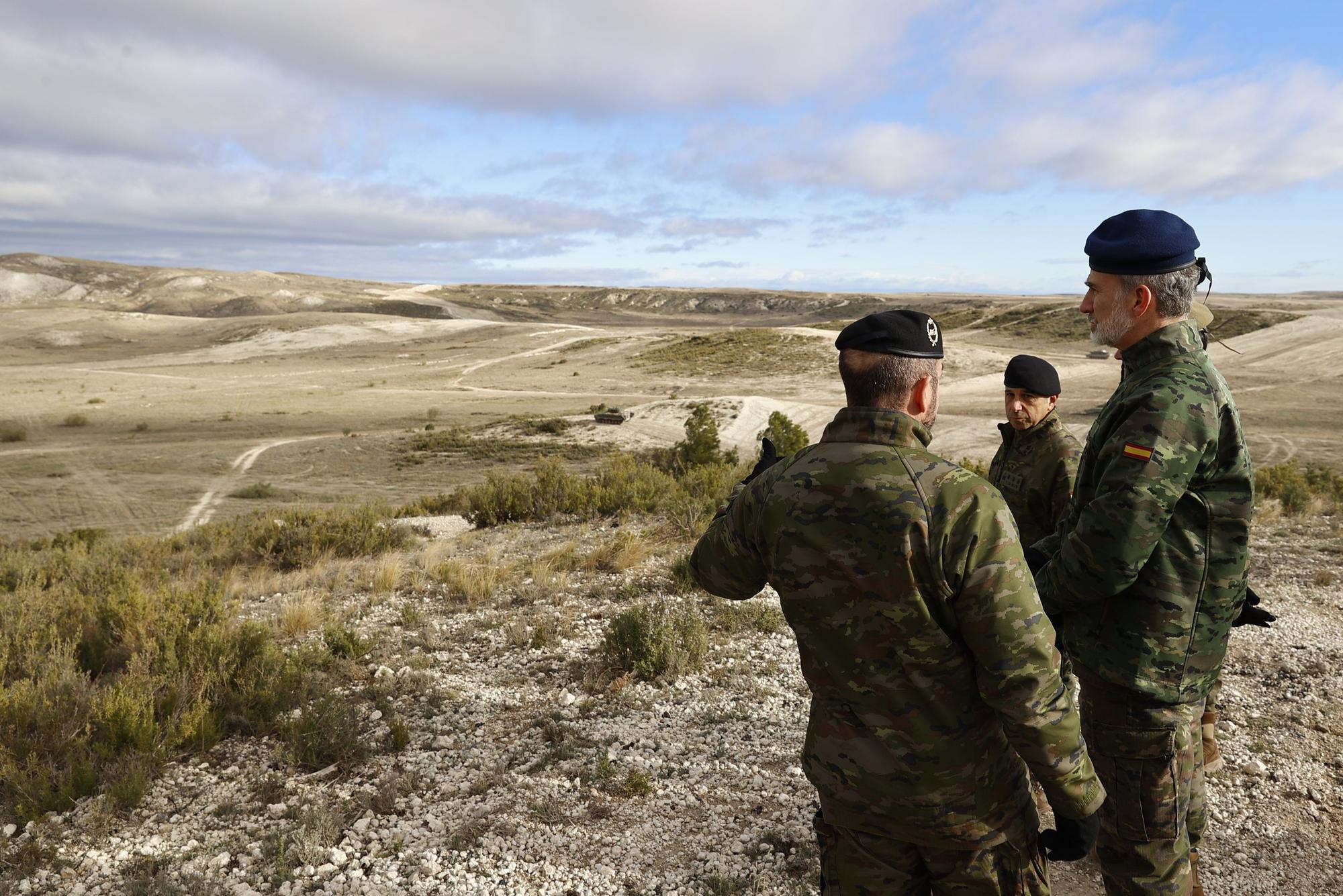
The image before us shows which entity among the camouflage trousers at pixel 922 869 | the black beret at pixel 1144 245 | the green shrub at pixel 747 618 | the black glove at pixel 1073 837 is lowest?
the green shrub at pixel 747 618

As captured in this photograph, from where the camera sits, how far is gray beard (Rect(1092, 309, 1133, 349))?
7.50ft

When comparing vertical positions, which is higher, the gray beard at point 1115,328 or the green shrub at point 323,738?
the gray beard at point 1115,328

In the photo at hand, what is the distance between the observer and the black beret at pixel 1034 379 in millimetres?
3607

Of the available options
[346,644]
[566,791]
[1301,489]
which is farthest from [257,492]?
[1301,489]

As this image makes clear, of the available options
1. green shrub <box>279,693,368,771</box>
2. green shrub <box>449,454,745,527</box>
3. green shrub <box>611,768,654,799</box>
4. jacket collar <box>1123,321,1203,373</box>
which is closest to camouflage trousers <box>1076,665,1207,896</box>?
jacket collar <box>1123,321,1203,373</box>

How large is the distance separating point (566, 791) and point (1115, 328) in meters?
3.10

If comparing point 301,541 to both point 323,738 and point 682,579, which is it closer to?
point 682,579

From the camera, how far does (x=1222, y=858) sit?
3176 mm

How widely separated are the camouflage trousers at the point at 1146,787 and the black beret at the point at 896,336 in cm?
126

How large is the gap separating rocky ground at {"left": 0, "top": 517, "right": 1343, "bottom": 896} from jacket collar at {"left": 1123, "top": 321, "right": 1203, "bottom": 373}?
2.20 m

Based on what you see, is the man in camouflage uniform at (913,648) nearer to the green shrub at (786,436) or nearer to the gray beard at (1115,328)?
the gray beard at (1115,328)

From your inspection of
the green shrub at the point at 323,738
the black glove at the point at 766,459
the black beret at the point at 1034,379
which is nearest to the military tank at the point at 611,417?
the green shrub at the point at 323,738

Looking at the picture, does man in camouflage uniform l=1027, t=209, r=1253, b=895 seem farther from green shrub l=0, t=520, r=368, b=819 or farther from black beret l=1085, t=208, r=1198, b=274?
green shrub l=0, t=520, r=368, b=819

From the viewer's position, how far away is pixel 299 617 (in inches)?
228
